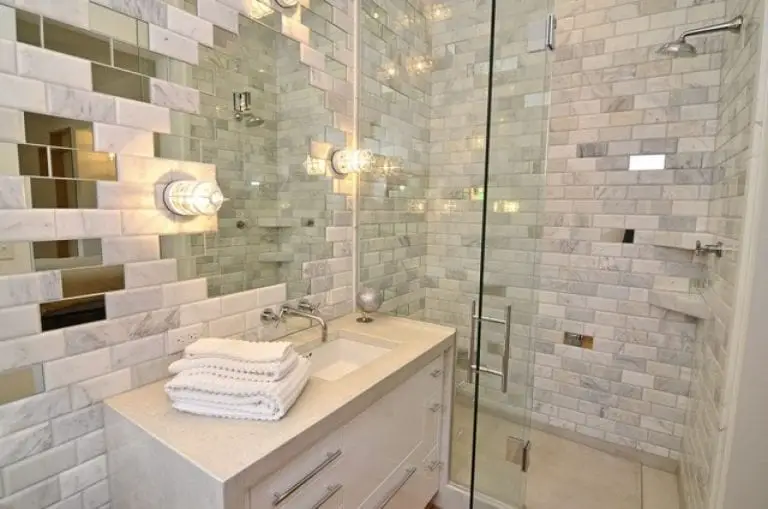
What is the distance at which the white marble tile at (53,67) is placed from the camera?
3.12 feet

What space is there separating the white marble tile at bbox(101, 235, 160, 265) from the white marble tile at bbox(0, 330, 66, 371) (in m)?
0.24

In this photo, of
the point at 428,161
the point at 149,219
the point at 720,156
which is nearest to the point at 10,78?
the point at 149,219

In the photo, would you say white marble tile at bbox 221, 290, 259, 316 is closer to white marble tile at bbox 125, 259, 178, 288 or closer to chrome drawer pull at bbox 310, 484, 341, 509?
white marble tile at bbox 125, 259, 178, 288

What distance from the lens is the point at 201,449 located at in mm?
917

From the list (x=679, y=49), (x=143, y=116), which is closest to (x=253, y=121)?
(x=143, y=116)

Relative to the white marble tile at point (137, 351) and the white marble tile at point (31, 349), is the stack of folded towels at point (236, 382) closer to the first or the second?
the white marble tile at point (137, 351)

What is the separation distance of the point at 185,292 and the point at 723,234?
212 cm

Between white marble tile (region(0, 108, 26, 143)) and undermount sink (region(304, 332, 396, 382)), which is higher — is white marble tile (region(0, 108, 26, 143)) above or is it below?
above

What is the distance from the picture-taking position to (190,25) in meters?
1.29

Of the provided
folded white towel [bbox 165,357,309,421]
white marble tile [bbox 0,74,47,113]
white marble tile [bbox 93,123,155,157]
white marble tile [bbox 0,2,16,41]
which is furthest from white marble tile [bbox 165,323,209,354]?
white marble tile [bbox 0,2,16,41]

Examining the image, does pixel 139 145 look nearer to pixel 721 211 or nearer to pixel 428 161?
pixel 428 161

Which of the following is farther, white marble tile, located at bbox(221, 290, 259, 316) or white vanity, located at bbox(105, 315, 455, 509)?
white marble tile, located at bbox(221, 290, 259, 316)

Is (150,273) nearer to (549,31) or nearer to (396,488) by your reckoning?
(396,488)

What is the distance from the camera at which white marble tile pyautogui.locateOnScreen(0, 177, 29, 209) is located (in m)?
0.93
